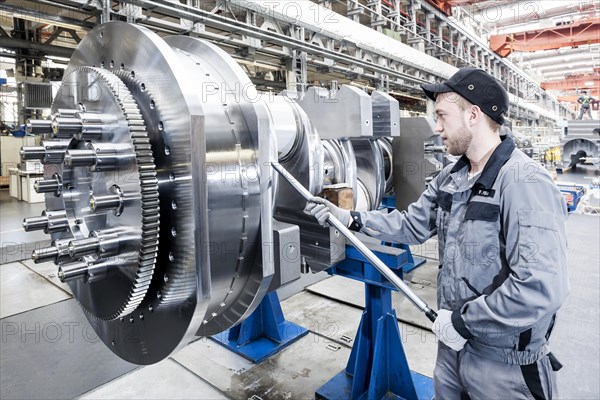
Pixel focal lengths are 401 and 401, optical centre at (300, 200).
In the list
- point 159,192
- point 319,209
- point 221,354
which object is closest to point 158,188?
point 159,192

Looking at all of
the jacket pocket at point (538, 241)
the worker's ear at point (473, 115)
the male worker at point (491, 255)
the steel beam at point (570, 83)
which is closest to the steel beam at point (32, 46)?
the male worker at point (491, 255)

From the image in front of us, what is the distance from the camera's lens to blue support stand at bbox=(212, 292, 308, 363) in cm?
239

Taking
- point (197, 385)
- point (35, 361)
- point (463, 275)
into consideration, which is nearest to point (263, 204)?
point (463, 275)

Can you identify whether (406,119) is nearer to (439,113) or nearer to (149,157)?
(439,113)

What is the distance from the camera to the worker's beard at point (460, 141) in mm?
1190

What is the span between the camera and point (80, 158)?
82 centimetres

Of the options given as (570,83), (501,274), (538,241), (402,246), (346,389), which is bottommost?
(346,389)

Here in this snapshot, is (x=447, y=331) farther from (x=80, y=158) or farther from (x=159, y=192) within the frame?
(x=80, y=158)

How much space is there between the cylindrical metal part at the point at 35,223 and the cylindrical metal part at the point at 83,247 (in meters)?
0.24

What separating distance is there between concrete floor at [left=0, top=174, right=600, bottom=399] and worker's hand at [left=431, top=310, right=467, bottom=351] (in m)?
1.10

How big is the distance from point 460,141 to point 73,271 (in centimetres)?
108

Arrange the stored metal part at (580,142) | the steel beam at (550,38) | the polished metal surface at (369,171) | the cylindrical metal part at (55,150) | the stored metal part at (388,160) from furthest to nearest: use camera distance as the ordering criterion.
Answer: the steel beam at (550,38) → the stored metal part at (580,142) → the stored metal part at (388,160) → the polished metal surface at (369,171) → the cylindrical metal part at (55,150)

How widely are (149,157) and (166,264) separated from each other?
0.23m

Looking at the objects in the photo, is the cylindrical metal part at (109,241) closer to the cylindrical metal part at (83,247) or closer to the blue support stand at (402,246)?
the cylindrical metal part at (83,247)
